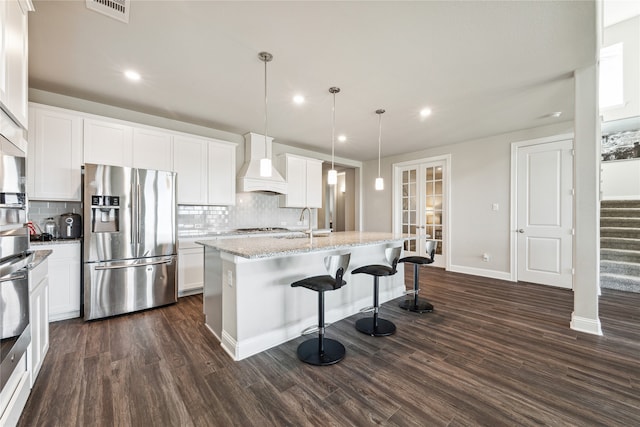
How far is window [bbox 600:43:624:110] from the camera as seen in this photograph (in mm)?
5277

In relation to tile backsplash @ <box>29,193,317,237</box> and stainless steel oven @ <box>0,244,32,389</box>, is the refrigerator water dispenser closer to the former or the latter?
tile backsplash @ <box>29,193,317,237</box>

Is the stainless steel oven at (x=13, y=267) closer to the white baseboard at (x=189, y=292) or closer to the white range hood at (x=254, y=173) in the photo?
the white baseboard at (x=189, y=292)

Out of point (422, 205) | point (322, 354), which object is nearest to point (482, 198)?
point (422, 205)

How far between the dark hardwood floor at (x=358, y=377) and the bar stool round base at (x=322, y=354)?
0.20 feet

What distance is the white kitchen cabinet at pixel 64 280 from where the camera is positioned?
9.27 ft

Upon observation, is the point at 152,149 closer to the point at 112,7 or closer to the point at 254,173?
the point at 254,173

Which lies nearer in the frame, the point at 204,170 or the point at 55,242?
the point at 55,242

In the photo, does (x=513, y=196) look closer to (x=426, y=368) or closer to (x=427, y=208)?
(x=427, y=208)

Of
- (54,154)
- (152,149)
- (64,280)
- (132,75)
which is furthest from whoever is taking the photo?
(152,149)

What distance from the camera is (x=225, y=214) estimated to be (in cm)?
464

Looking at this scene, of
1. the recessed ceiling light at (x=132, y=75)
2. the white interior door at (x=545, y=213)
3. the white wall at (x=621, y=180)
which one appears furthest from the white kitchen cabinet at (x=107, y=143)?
the white wall at (x=621, y=180)

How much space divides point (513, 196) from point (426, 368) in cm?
386

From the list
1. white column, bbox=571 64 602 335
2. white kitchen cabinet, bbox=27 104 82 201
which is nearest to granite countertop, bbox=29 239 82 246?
white kitchen cabinet, bbox=27 104 82 201

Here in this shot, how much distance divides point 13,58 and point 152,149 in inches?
84.0
